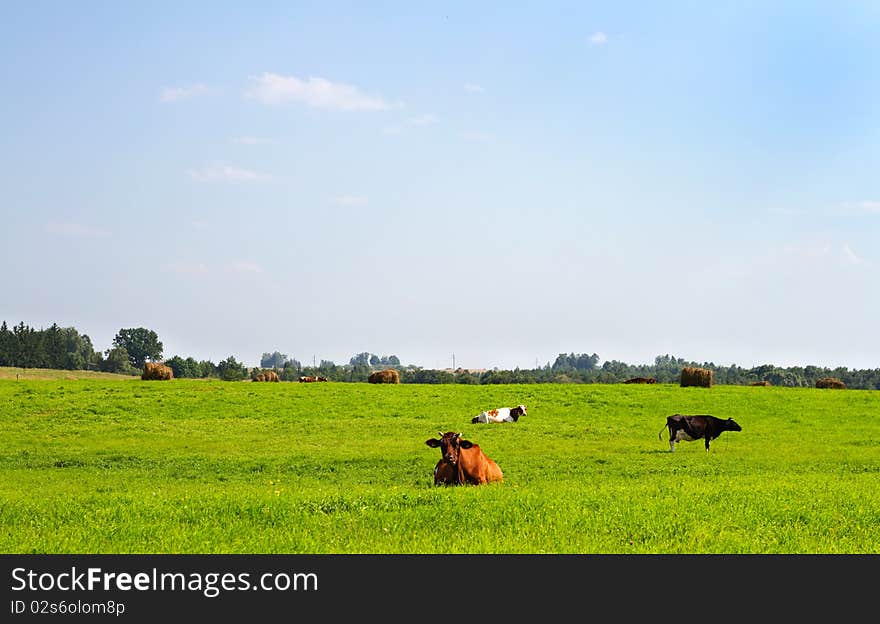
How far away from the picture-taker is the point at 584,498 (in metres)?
16.2

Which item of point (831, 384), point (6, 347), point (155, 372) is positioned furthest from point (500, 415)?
point (6, 347)

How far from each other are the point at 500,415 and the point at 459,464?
28827mm

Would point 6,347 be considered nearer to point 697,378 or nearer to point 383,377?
point 383,377

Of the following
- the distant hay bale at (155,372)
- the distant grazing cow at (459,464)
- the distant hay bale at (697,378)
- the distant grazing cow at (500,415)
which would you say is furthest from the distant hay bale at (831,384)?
the distant grazing cow at (459,464)

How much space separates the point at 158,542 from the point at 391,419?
3745cm

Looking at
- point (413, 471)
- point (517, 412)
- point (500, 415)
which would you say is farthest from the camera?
point (517, 412)

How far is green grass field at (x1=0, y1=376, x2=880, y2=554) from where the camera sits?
40.6ft

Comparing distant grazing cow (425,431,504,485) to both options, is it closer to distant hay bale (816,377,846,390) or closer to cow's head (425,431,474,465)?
cow's head (425,431,474,465)

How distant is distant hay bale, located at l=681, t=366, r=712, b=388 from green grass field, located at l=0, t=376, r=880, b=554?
2.51 m

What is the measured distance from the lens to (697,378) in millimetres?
68062

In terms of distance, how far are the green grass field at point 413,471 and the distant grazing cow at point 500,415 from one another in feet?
2.99

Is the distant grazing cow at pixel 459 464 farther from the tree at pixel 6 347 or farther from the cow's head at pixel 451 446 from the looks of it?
the tree at pixel 6 347
